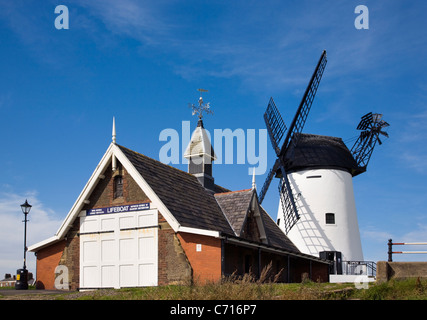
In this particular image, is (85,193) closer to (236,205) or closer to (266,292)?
(236,205)

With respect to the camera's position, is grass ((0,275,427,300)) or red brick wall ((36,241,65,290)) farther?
red brick wall ((36,241,65,290))

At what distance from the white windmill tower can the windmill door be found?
58.2ft

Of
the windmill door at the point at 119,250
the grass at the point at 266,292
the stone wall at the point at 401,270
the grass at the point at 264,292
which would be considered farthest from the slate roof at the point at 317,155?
the grass at the point at 264,292

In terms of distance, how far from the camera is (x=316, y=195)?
43.3 metres

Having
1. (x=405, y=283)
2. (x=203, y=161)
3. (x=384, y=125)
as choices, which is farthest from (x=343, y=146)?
(x=405, y=283)

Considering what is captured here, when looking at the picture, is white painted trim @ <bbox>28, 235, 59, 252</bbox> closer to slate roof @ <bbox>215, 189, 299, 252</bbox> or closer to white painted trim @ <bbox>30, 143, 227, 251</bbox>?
white painted trim @ <bbox>30, 143, 227, 251</bbox>

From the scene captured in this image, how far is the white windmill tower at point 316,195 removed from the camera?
42.7 metres

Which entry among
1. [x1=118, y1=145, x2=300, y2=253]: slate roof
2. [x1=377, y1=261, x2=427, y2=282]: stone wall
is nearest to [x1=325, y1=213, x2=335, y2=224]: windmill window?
[x1=118, y1=145, x2=300, y2=253]: slate roof

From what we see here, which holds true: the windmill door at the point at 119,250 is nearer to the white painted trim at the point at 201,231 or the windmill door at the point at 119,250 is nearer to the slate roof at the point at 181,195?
the slate roof at the point at 181,195

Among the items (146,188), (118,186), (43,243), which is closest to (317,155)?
(118,186)

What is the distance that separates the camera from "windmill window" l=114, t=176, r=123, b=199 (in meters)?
27.6

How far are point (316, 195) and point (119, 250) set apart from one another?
2104cm
